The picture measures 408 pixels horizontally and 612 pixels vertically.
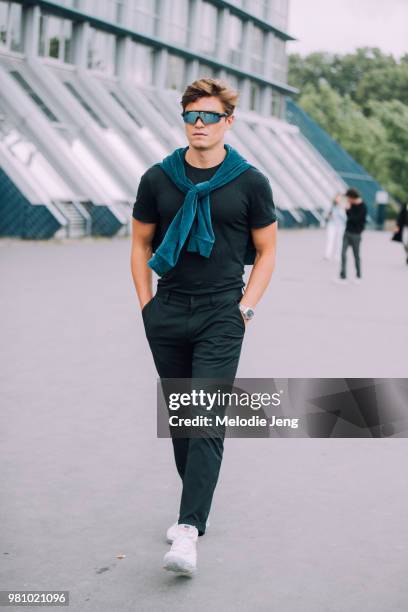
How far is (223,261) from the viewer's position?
4.52 meters

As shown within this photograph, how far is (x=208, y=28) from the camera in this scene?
50094mm

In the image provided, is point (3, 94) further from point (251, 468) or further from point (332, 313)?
point (251, 468)

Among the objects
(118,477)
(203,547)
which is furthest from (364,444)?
(203,547)

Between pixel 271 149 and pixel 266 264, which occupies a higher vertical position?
pixel 266 264

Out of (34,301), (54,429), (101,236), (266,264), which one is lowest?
(101,236)

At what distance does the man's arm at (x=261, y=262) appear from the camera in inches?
181

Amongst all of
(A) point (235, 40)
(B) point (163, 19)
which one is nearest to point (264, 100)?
(A) point (235, 40)

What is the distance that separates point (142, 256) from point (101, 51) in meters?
37.5

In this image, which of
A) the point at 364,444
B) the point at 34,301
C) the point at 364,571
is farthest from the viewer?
the point at 34,301

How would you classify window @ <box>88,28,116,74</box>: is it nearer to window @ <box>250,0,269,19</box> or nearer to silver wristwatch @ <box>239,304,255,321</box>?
window @ <box>250,0,269,19</box>

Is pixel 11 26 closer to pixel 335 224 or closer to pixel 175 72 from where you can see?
pixel 175 72

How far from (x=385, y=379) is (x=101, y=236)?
22651 millimetres

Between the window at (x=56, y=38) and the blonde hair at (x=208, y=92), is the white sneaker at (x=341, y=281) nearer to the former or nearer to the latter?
the blonde hair at (x=208, y=92)

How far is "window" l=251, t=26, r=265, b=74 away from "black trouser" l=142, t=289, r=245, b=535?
51.6 metres
